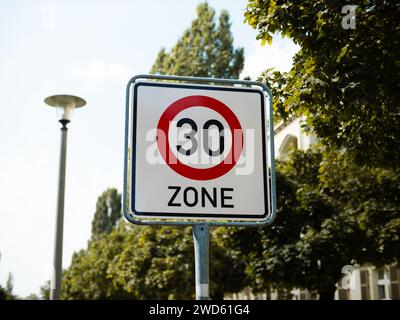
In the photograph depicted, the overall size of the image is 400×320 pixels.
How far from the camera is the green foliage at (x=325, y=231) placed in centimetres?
1432

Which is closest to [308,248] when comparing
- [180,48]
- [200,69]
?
[200,69]

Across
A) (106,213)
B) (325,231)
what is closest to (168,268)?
(325,231)

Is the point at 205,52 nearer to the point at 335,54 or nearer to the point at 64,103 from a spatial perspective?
the point at 64,103

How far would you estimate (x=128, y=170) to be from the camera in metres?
2.29

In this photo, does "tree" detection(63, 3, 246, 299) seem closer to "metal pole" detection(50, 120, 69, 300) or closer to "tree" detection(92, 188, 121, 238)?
"metal pole" detection(50, 120, 69, 300)

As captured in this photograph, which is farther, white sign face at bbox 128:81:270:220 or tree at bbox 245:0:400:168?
tree at bbox 245:0:400:168

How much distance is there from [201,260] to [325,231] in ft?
43.3

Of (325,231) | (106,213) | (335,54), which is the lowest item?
(325,231)

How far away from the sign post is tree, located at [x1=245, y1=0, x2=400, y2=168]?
13.9 feet

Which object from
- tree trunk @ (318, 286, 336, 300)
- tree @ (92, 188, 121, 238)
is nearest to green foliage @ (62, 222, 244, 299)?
tree trunk @ (318, 286, 336, 300)

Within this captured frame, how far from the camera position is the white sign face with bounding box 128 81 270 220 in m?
2.27

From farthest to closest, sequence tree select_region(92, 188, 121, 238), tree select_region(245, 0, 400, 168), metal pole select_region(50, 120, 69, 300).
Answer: tree select_region(92, 188, 121, 238) < metal pole select_region(50, 120, 69, 300) < tree select_region(245, 0, 400, 168)

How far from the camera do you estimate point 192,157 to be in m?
2.29
